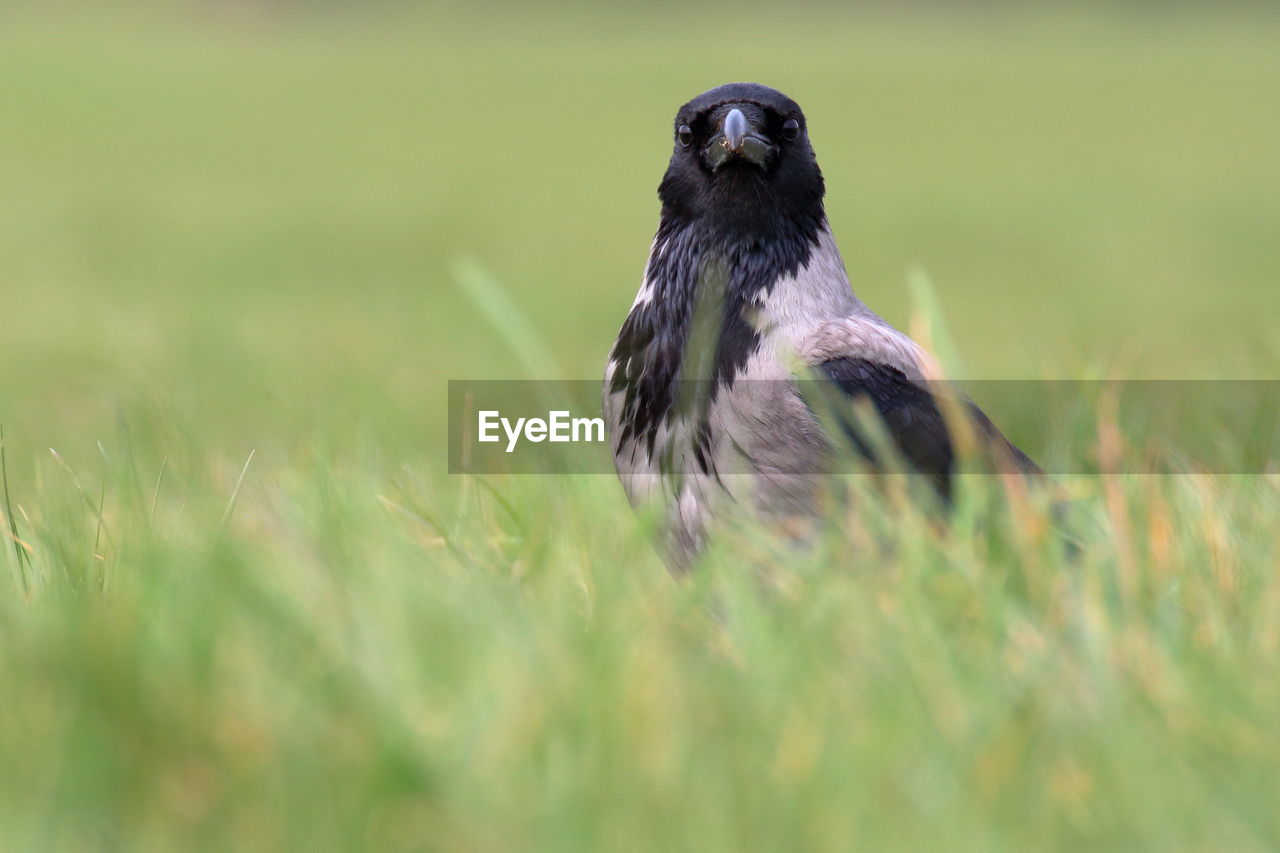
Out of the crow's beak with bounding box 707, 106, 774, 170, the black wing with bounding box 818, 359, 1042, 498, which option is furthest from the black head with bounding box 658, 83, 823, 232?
the black wing with bounding box 818, 359, 1042, 498

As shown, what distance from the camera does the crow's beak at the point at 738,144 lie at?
3.60 metres

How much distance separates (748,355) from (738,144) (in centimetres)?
49

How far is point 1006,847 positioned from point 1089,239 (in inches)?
510

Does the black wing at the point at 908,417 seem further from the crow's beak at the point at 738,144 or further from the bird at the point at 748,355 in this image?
the crow's beak at the point at 738,144

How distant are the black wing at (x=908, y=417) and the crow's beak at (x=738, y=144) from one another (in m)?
0.52

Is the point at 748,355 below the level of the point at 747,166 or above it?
below

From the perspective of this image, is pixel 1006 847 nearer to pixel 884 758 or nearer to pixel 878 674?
pixel 884 758

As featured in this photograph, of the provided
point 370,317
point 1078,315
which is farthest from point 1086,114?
point 370,317

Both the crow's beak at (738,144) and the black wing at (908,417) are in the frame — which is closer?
the black wing at (908,417)

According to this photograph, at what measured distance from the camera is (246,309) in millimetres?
9977

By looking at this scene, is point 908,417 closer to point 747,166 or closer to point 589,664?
point 747,166

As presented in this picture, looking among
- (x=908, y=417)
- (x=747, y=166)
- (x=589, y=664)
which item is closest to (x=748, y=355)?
(x=908, y=417)

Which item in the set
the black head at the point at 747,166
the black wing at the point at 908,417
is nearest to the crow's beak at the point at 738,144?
the black head at the point at 747,166

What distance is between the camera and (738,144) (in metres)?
3.59
